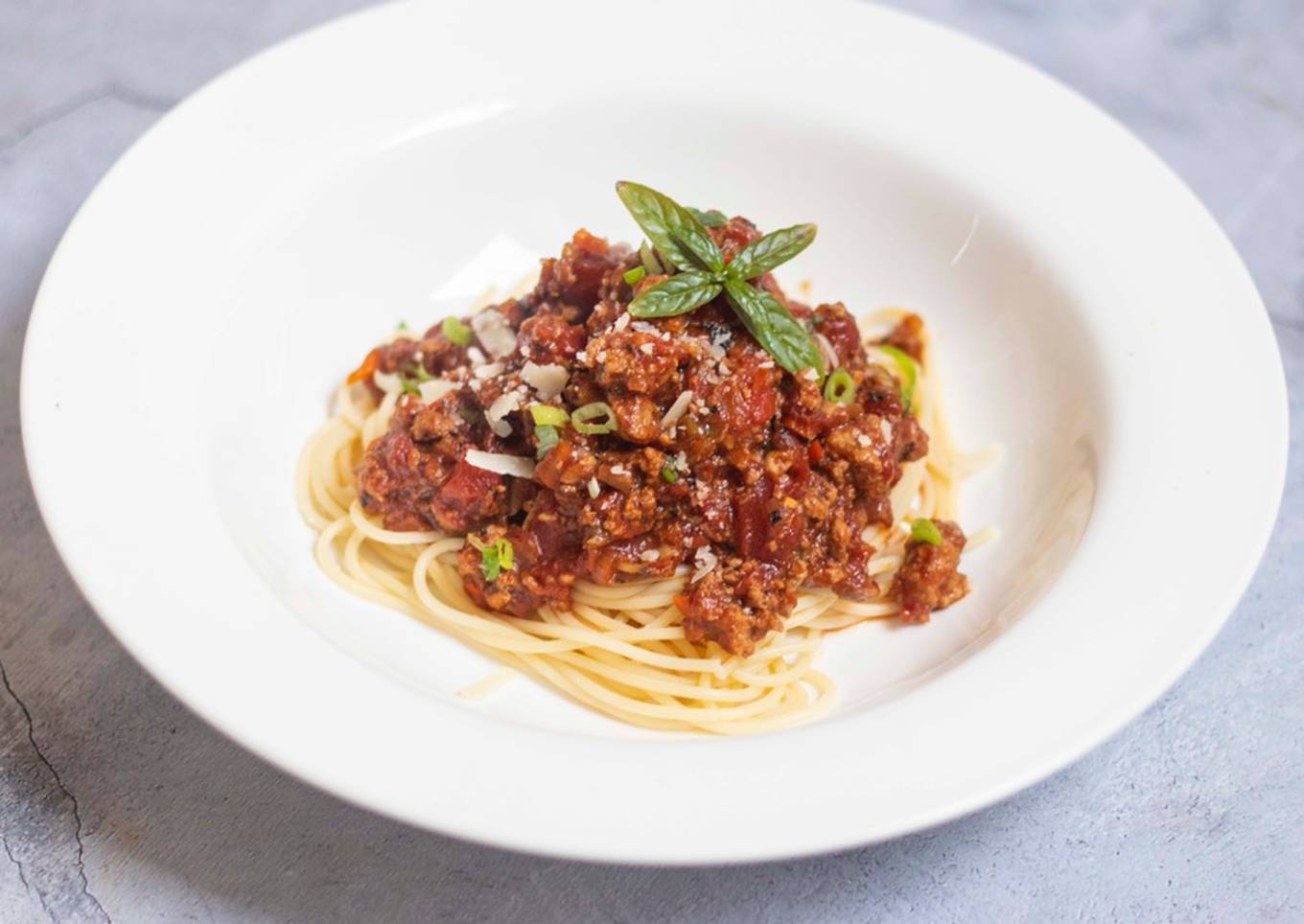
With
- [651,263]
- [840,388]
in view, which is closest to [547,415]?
[651,263]

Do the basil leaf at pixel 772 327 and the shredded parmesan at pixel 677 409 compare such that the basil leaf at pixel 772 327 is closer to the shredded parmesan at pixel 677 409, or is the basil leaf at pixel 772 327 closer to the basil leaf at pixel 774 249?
the basil leaf at pixel 774 249

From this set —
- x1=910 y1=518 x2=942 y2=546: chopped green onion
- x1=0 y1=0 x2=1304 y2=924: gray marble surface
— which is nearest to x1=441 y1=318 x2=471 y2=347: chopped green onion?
x1=0 y1=0 x2=1304 y2=924: gray marble surface

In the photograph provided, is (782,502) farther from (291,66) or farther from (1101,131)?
(291,66)

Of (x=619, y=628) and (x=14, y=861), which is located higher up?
(x=619, y=628)

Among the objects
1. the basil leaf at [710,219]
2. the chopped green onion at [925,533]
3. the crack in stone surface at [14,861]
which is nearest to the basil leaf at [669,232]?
the basil leaf at [710,219]

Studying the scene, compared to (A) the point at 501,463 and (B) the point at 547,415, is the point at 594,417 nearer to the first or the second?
(B) the point at 547,415

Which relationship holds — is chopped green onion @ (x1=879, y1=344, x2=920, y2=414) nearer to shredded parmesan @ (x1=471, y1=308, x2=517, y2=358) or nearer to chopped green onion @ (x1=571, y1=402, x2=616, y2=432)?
chopped green onion @ (x1=571, y1=402, x2=616, y2=432)

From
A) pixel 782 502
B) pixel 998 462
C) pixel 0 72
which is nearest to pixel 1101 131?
pixel 998 462
